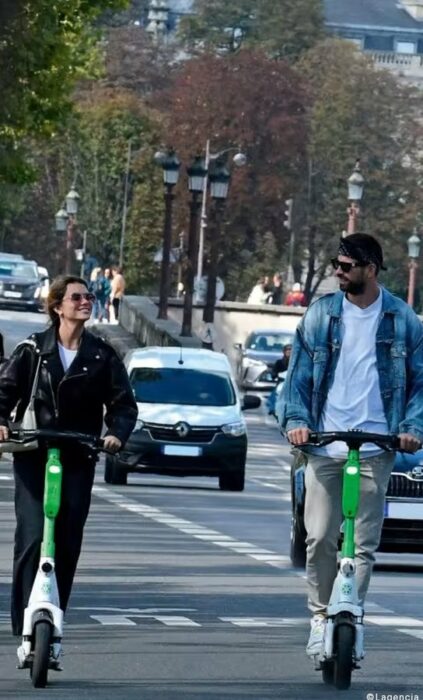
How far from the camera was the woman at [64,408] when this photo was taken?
37.3 ft

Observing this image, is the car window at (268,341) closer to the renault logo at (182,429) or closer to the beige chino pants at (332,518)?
the renault logo at (182,429)

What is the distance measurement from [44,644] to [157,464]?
65.9 ft

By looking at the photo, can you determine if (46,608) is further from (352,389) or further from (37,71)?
(37,71)

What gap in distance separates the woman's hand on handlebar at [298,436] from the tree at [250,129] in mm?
100475

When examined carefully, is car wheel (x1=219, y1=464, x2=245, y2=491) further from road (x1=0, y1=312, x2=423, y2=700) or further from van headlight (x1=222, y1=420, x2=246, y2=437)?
road (x1=0, y1=312, x2=423, y2=700)

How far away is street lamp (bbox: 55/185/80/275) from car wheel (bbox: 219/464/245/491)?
64347mm

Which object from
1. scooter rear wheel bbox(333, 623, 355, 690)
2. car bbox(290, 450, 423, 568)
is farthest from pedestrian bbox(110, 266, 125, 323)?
scooter rear wheel bbox(333, 623, 355, 690)

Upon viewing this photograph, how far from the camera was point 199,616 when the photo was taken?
14.4 metres

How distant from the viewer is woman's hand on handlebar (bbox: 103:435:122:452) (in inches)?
443

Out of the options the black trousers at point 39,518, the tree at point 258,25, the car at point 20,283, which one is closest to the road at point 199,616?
the black trousers at point 39,518

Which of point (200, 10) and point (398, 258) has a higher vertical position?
point (200, 10)

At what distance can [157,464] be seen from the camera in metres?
30.8

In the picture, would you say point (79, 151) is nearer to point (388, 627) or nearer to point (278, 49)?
point (278, 49)

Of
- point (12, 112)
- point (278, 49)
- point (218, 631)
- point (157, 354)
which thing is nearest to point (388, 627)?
point (218, 631)
